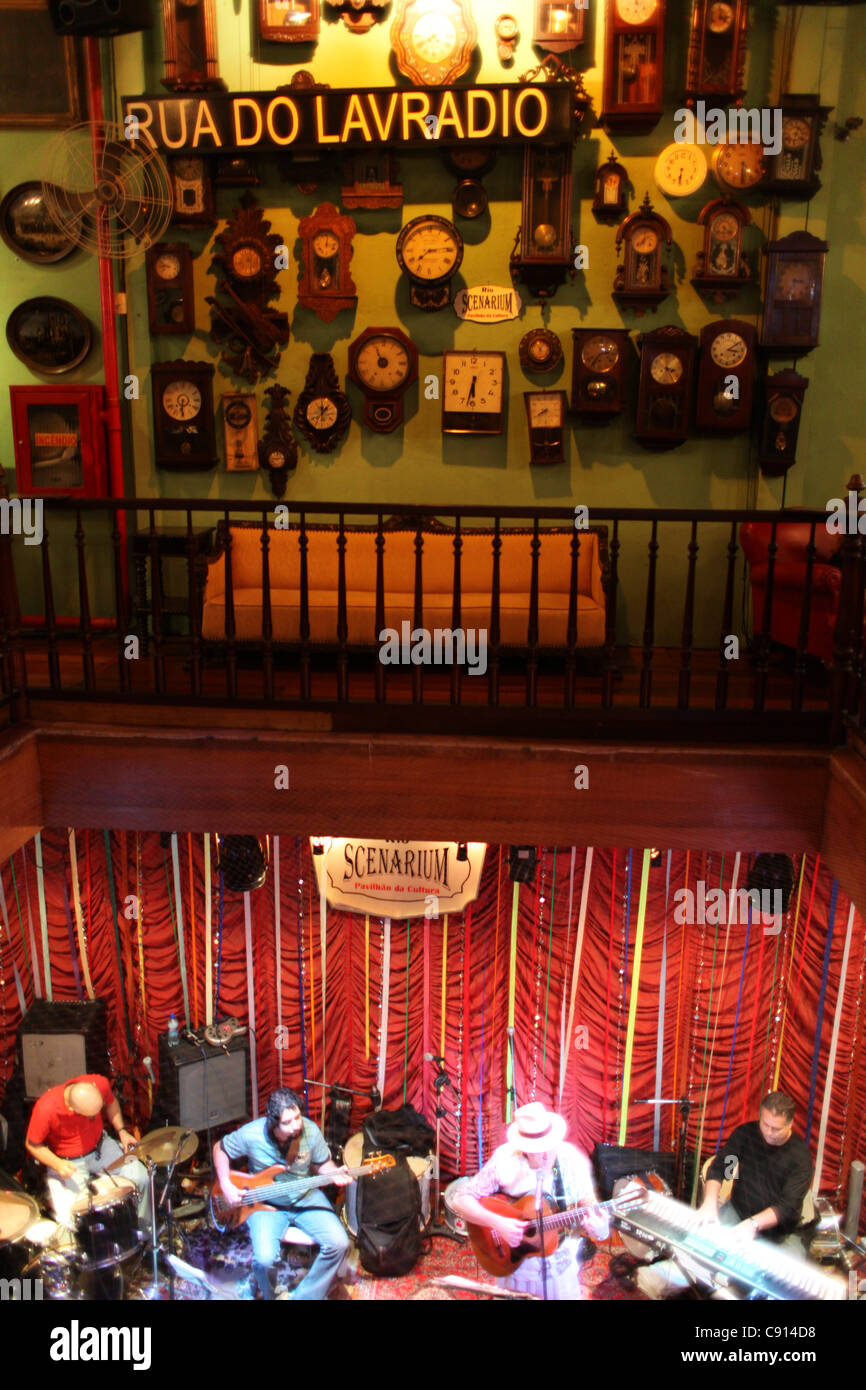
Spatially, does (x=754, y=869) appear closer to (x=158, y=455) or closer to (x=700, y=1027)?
(x=700, y=1027)

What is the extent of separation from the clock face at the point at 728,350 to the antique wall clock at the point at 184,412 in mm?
3088

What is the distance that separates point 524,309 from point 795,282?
1586 millimetres

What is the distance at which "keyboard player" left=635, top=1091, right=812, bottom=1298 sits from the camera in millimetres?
5566

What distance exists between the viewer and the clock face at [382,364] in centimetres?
694

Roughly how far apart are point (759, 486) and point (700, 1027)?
325 centimetres

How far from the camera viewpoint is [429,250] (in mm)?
6816

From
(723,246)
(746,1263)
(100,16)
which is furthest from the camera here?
(723,246)

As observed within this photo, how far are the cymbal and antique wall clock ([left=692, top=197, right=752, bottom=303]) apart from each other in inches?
230

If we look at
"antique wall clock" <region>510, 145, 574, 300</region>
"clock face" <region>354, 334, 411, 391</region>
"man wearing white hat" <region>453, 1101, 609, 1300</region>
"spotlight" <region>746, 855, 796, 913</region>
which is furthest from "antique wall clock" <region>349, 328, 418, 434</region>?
"man wearing white hat" <region>453, 1101, 609, 1300</region>

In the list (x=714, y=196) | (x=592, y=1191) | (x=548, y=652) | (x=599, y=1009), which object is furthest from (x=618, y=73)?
(x=592, y=1191)

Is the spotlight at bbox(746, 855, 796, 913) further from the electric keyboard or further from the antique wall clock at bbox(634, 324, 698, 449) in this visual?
the antique wall clock at bbox(634, 324, 698, 449)

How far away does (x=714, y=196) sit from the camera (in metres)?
6.69

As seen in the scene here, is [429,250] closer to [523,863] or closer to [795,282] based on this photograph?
[795,282]

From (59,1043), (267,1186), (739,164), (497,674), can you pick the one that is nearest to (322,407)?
(497,674)
